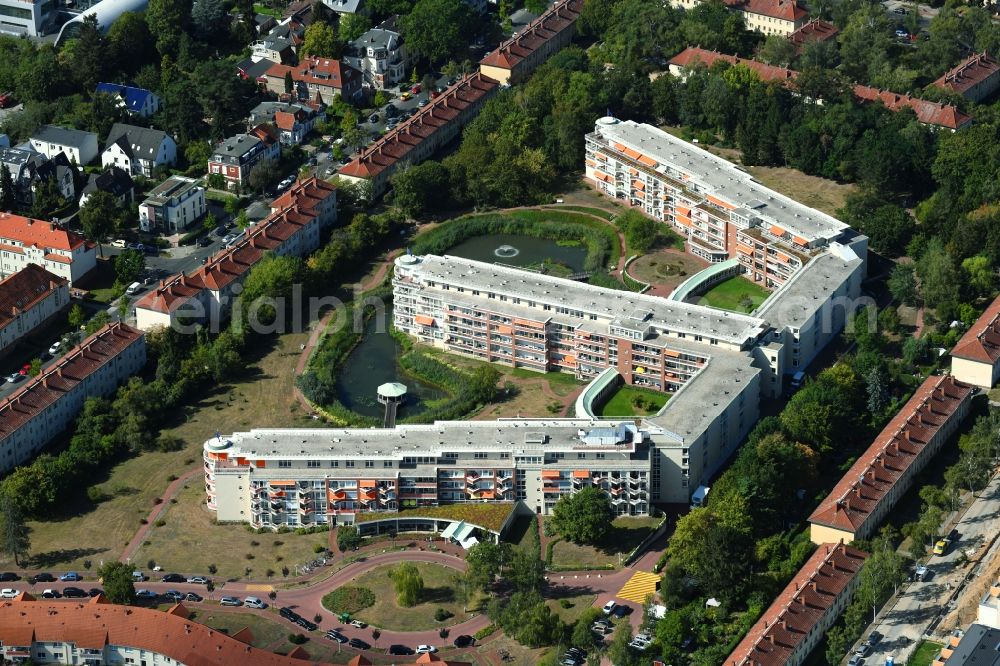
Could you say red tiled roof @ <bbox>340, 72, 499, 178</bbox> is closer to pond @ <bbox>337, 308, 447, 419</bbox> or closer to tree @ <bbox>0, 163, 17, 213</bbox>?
pond @ <bbox>337, 308, 447, 419</bbox>

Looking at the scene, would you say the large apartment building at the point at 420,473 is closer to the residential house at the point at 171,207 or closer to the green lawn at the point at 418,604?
the green lawn at the point at 418,604

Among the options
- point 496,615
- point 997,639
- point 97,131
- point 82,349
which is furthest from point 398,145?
point 997,639

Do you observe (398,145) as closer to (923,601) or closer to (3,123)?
(3,123)

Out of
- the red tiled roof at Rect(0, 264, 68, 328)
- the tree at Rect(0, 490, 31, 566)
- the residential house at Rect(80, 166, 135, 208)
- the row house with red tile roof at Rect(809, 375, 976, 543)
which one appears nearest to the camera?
the row house with red tile roof at Rect(809, 375, 976, 543)

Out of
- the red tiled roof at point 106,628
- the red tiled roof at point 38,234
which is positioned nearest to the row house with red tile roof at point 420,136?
the red tiled roof at point 38,234

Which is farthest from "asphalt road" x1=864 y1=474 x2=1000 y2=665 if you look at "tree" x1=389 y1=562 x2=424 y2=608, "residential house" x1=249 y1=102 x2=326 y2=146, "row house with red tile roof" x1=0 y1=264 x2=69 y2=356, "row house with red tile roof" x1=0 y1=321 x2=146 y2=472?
"residential house" x1=249 y1=102 x2=326 y2=146
